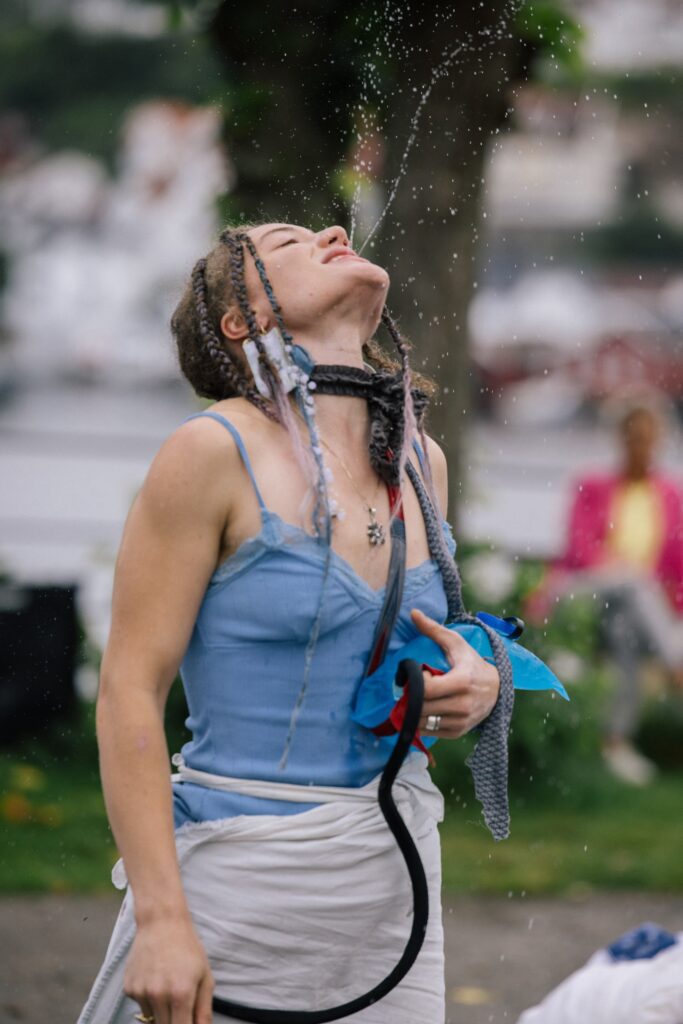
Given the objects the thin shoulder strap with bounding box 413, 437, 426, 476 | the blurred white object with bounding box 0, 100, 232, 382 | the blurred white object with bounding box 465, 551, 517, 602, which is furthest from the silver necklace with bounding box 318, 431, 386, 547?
the blurred white object with bounding box 0, 100, 232, 382

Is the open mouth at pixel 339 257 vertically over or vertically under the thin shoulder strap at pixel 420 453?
over

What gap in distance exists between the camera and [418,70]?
5.05 metres

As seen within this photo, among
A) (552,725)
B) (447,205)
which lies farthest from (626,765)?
(447,205)

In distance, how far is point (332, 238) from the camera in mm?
2518

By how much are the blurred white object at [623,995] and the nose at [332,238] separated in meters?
2.07

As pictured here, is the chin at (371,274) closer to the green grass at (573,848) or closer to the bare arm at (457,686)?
the bare arm at (457,686)

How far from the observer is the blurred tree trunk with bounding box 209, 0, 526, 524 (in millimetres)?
5188

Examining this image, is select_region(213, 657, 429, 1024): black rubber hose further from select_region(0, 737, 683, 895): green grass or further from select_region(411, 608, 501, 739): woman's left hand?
select_region(0, 737, 683, 895): green grass

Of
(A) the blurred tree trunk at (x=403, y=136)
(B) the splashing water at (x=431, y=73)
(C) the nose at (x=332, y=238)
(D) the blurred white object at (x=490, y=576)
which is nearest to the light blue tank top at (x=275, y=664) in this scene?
(C) the nose at (x=332, y=238)

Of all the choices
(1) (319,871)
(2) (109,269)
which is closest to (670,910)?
(1) (319,871)

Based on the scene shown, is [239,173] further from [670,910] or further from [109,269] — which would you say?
[109,269]

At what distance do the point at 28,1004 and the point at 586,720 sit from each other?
3203mm

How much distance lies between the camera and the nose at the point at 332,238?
2500 mm

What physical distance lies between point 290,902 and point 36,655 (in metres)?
3.98
